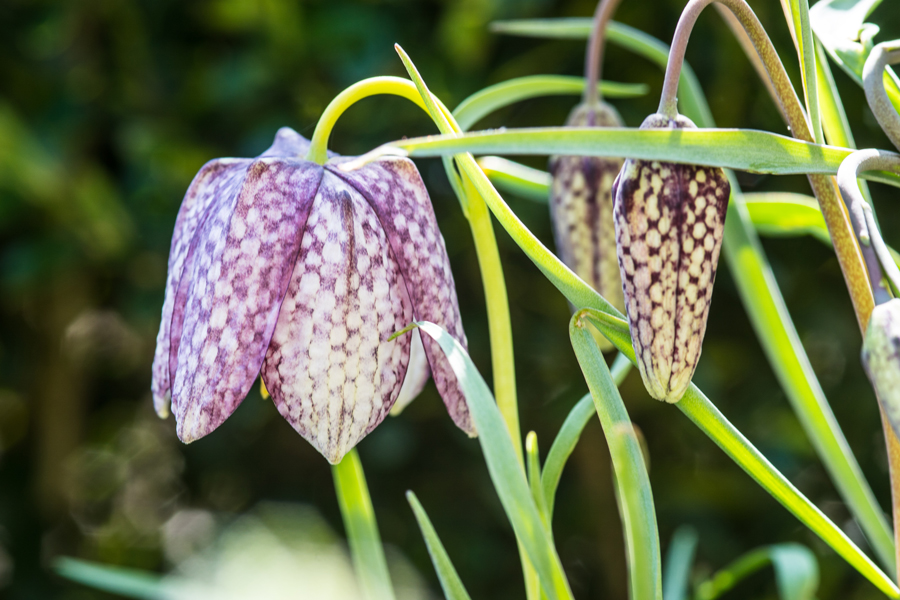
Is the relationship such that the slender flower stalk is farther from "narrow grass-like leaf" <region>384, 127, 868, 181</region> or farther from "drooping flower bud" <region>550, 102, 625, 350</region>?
"narrow grass-like leaf" <region>384, 127, 868, 181</region>

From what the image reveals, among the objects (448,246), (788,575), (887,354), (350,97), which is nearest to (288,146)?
(350,97)

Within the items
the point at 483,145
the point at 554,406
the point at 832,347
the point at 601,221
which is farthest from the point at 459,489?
the point at 483,145

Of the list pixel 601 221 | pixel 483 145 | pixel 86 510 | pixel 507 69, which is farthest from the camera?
pixel 86 510

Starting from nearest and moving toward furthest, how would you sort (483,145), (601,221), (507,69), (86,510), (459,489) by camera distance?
(483,145)
(601,221)
(507,69)
(459,489)
(86,510)

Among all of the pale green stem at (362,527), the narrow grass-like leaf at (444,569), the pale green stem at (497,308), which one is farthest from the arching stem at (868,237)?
the pale green stem at (362,527)

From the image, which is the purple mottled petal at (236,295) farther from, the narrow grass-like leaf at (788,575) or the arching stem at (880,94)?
the narrow grass-like leaf at (788,575)

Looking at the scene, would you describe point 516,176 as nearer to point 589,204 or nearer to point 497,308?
point 589,204

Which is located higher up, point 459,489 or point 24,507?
point 459,489

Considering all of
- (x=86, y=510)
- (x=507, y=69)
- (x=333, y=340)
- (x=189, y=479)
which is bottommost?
(x=86, y=510)

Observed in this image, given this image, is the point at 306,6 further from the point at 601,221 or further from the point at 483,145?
the point at 483,145
